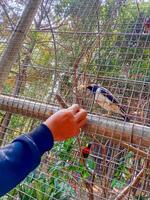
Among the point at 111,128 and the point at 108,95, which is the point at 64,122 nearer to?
the point at 111,128

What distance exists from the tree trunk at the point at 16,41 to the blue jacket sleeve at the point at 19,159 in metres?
0.62

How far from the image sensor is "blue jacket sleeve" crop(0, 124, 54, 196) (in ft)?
1.24

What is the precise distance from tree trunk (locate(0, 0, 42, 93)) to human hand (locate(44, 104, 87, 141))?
0.50 m

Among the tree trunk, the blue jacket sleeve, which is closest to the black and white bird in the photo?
the tree trunk

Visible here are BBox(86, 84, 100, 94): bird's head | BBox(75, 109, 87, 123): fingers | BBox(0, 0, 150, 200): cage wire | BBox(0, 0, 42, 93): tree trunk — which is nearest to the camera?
BBox(75, 109, 87, 123): fingers

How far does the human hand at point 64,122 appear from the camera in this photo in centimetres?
47

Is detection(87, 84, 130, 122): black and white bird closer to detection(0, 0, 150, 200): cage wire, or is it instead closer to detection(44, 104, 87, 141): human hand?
detection(0, 0, 150, 200): cage wire

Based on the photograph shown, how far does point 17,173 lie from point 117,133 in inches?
12.2

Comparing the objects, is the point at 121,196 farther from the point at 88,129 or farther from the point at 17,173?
the point at 17,173

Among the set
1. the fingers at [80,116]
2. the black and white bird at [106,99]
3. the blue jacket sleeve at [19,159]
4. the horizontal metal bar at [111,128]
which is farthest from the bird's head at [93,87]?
the blue jacket sleeve at [19,159]

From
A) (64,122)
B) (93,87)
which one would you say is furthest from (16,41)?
(64,122)

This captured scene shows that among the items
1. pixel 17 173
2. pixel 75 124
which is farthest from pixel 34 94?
pixel 17 173

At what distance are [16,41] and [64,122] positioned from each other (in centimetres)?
66

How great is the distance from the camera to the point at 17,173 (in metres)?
0.39
